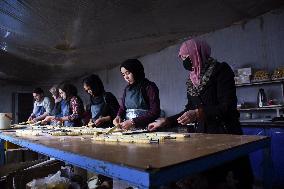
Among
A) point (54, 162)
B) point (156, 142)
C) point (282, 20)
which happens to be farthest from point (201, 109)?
point (282, 20)

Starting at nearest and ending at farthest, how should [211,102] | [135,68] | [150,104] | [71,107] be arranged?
[211,102] → [150,104] → [135,68] → [71,107]

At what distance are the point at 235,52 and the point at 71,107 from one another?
2.97 meters

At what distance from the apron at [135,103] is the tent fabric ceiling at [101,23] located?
3.22ft

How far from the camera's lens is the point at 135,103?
2555mm

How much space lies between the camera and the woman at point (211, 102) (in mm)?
1615

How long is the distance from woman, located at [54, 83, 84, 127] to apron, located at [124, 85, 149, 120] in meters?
1.49

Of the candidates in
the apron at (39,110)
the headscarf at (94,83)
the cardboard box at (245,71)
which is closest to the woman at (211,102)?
the headscarf at (94,83)

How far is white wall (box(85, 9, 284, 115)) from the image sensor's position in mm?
4176

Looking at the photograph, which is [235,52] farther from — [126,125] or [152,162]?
[152,162]

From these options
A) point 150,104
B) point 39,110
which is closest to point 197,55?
point 150,104

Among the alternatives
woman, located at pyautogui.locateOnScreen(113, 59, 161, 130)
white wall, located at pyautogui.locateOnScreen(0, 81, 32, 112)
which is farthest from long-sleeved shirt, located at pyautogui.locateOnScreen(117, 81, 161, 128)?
white wall, located at pyautogui.locateOnScreen(0, 81, 32, 112)

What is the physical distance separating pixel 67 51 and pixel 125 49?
108 cm

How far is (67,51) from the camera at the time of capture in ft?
15.1

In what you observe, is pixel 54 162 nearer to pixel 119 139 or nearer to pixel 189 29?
pixel 119 139
